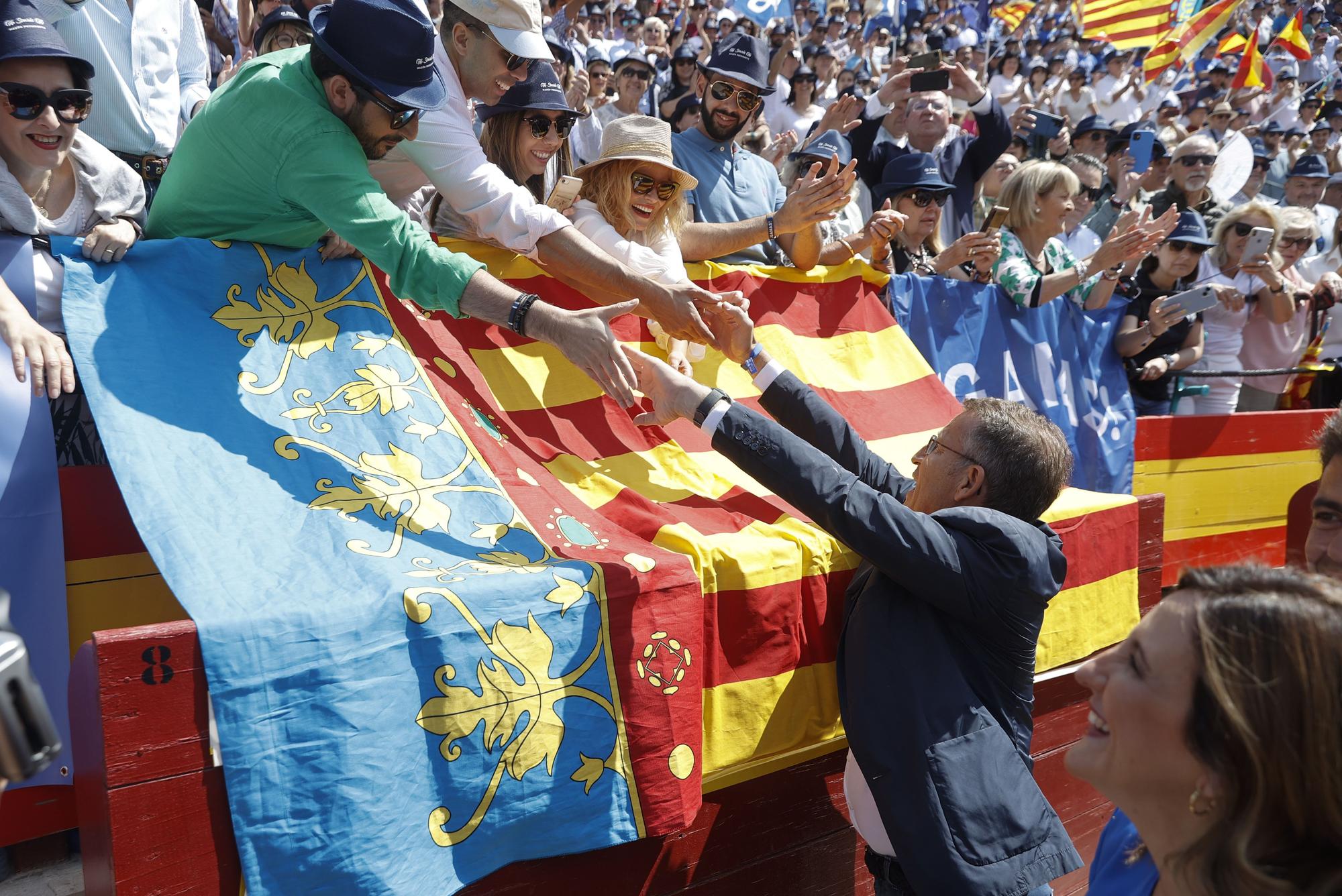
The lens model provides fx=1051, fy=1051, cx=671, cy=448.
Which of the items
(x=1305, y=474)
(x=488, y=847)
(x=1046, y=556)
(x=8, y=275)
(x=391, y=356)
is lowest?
(x=1305, y=474)

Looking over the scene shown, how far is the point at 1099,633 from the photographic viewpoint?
362cm

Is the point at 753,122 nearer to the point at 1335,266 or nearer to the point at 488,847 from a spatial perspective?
the point at 1335,266

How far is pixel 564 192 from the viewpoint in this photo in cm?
342

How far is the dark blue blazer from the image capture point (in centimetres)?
225

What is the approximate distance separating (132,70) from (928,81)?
12.8 feet

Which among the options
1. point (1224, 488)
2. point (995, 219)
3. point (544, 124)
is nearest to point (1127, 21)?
point (1224, 488)

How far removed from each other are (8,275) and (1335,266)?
7.92m

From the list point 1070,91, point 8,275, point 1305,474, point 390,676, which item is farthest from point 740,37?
point 1070,91

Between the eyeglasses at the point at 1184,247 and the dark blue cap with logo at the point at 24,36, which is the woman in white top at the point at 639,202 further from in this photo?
the eyeglasses at the point at 1184,247

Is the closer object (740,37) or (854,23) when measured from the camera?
(740,37)

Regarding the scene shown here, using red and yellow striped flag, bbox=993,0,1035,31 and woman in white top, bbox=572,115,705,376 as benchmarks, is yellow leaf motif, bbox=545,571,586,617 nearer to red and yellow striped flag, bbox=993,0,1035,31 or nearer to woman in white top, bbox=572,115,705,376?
woman in white top, bbox=572,115,705,376

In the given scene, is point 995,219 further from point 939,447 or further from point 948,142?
point 939,447

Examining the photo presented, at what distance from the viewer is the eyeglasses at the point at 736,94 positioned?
4746mm

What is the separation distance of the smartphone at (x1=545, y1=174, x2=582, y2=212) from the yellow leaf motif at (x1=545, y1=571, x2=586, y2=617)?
1.53 m
